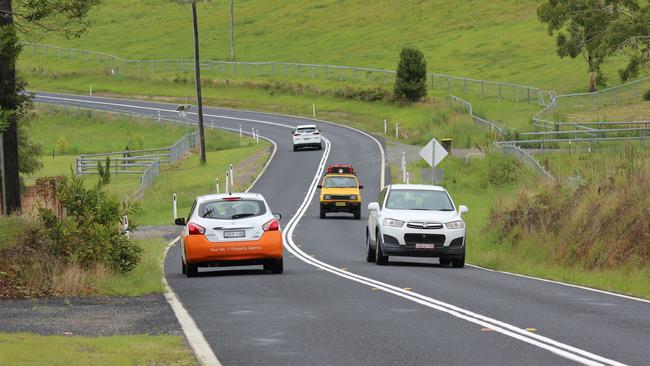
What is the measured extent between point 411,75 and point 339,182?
1621 inches

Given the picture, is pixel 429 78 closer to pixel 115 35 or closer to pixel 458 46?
pixel 458 46

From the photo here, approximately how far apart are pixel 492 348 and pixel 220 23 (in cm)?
13243

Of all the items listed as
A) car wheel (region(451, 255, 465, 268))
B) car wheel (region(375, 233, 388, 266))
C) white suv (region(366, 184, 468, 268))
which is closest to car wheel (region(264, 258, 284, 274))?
white suv (region(366, 184, 468, 268))

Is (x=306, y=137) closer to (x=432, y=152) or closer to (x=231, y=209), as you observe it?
(x=432, y=152)

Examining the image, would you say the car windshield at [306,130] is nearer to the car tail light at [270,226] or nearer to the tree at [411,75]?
the tree at [411,75]

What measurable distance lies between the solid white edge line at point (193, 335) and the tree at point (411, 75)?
224 feet

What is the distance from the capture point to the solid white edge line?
11.4 metres

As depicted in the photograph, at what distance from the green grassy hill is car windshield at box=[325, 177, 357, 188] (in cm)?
4523

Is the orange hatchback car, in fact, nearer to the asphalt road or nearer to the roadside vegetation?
the asphalt road

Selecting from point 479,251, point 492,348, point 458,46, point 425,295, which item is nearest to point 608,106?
point 458,46

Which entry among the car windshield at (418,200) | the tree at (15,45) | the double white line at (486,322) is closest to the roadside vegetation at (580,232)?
the car windshield at (418,200)

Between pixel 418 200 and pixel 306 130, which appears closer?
pixel 418 200

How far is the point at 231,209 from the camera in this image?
22469mm

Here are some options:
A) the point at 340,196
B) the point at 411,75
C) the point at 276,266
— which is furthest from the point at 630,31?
the point at 411,75
